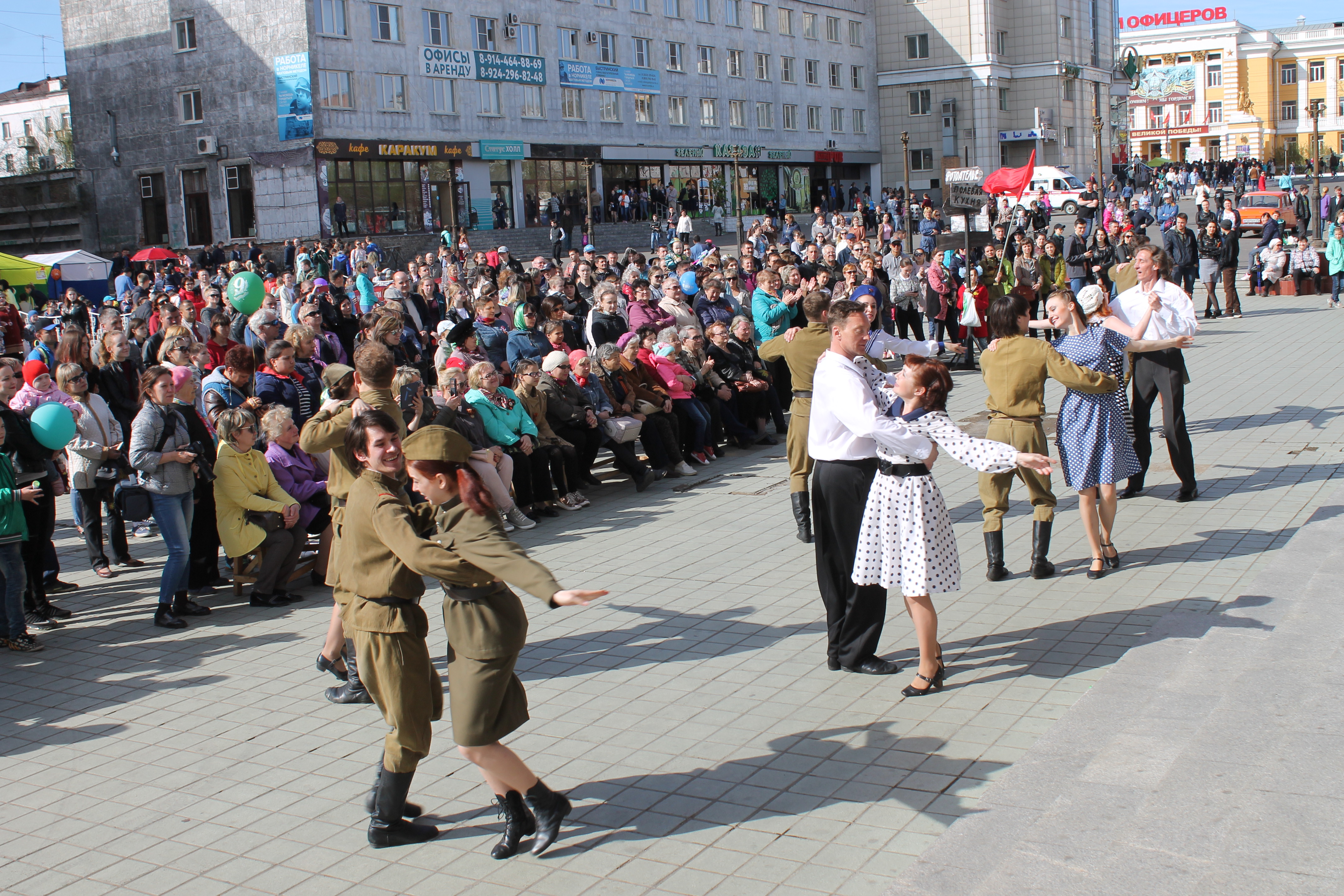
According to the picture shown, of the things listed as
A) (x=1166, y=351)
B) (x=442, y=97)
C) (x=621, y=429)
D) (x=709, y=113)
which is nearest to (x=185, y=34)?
(x=442, y=97)

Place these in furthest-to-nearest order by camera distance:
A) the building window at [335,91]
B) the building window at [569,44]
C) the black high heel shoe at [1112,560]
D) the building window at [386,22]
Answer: the building window at [569,44] → the building window at [386,22] → the building window at [335,91] → the black high heel shoe at [1112,560]

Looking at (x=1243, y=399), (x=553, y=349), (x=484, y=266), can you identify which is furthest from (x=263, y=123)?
(x=1243, y=399)

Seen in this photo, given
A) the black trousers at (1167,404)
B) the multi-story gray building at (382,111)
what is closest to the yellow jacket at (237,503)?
the black trousers at (1167,404)

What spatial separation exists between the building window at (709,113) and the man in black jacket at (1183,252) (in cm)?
4013

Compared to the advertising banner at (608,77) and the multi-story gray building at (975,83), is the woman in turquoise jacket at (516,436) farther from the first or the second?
the multi-story gray building at (975,83)

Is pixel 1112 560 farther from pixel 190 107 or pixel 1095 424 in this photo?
pixel 190 107

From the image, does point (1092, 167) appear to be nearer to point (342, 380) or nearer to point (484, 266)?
point (484, 266)

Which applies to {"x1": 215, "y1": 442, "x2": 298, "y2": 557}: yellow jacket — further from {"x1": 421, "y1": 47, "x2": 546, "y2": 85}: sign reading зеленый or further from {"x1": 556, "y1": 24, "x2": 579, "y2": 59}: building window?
{"x1": 556, "y1": 24, "x2": 579, "y2": 59}: building window

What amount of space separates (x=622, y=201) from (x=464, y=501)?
1975 inches

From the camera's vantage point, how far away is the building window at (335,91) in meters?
43.0

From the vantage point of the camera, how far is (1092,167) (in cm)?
8081

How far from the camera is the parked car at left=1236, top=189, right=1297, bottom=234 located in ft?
145

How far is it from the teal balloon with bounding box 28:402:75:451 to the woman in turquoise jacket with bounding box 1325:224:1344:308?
2251 cm

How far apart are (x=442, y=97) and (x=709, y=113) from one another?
17425 millimetres
